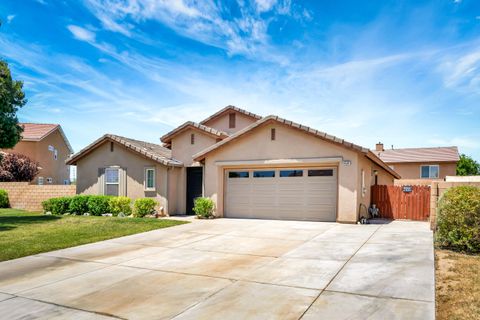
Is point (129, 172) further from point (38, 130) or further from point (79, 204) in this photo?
point (38, 130)

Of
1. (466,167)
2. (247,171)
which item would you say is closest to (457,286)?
(247,171)

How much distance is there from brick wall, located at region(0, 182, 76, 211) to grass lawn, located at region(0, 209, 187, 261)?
523 centimetres

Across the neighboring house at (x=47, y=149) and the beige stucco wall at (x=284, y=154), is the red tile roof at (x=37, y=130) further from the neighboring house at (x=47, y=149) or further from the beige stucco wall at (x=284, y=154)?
the beige stucco wall at (x=284, y=154)

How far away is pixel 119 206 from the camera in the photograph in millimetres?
17641

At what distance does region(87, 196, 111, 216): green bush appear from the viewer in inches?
711

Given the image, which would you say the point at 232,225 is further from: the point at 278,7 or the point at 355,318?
the point at 355,318

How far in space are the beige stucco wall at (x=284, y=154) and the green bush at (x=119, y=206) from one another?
413 cm

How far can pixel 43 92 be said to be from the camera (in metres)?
21.3

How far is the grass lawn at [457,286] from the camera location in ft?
15.4

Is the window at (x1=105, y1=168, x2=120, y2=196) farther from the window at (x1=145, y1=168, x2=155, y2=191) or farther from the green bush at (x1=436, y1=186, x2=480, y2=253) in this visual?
the green bush at (x1=436, y1=186, x2=480, y2=253)

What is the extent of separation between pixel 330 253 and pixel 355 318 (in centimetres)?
409

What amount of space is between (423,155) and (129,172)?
3072cm

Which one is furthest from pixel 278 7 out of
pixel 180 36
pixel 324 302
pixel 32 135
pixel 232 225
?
pixel 32 135

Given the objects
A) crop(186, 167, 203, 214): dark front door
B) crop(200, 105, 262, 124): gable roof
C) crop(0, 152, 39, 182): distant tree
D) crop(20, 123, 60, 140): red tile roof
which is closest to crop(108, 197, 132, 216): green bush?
crop(186, 167, 203, 214): dark front door
